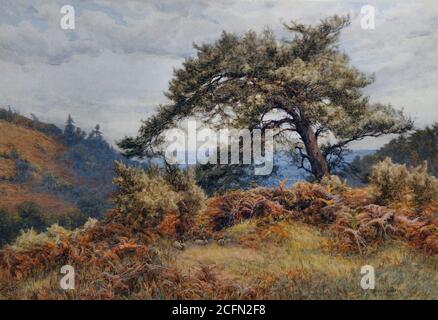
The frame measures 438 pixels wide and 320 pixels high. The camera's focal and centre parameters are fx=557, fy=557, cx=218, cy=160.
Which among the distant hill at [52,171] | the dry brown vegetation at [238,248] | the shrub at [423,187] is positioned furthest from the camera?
the shrub at [423,187]

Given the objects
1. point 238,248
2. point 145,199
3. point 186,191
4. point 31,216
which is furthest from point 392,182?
point 31,216

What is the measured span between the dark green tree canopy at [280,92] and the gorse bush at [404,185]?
1.36 metres

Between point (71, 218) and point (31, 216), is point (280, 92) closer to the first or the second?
point (71, 218)

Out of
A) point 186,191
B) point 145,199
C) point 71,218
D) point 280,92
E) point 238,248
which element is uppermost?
point 280,92

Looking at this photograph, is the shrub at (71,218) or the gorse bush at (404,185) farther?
the gorse bush at (404,185)

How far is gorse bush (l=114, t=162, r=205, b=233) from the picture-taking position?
12852mm

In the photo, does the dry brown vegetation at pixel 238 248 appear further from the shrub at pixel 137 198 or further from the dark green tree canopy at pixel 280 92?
the dark green tree canopy at pixel 280 92

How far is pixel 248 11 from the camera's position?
13.5 m

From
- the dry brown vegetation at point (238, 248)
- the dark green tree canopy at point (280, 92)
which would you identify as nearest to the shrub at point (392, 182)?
the dry brown vegetation at point (238, 248)

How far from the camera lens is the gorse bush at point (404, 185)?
13317 mm

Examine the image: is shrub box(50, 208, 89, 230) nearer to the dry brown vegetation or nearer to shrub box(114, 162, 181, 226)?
the dry brown vegetation

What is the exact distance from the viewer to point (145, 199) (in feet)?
42.1

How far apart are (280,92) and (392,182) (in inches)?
139

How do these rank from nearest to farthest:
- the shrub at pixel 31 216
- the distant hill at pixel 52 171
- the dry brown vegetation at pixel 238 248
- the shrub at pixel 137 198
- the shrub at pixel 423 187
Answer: the dry brown vegetation at pixel 238 248, the shrub at pixel 137 198, the shrub at pixel 31 216, the distant hill at pixel 52 171, the shrub at pixel 423 187
